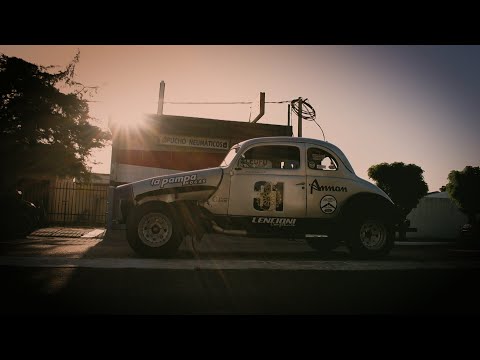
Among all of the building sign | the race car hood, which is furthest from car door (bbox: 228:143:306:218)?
the building sign

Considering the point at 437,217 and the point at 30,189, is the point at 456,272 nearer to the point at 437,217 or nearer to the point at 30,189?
the point at 30,189

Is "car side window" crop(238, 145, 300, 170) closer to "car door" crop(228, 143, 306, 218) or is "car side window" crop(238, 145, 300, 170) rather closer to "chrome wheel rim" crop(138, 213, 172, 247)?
"car door" crop(228, 143, 306, 218)

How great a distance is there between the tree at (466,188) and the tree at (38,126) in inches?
1125

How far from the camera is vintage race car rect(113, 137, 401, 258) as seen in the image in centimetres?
603

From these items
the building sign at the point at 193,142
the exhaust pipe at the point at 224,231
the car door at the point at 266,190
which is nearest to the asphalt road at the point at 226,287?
the exhaust pipe at the point at 224,231

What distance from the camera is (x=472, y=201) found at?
93.9 feet

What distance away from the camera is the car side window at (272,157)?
6.58 m

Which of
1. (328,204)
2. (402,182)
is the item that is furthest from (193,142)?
(402,182)

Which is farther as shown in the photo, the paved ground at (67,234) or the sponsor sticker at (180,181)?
the paved ground at (67,234)

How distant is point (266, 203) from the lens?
6.33 m

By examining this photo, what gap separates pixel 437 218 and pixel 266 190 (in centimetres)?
2524

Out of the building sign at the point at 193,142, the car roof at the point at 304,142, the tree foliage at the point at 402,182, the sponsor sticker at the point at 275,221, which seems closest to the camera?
the sponsor sticker at the point at 275,221

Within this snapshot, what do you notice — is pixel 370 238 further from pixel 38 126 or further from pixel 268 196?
pixel 38 126

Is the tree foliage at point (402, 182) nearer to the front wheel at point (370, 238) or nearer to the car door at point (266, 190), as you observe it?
the front wheel at point (370, 238)
